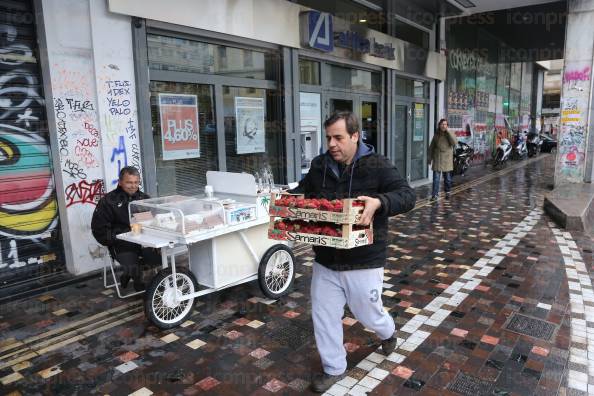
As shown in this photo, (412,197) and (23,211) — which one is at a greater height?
(412,197)

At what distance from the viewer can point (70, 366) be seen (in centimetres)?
324

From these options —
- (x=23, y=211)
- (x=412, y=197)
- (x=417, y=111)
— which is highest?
(x=417, y=111)

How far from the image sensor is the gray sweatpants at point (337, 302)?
9.01ft

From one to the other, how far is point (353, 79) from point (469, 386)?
749cm

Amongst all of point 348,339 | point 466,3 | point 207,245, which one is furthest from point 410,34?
point 348,339

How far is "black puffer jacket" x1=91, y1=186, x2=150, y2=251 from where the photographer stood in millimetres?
4246

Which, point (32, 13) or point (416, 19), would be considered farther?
point (416, 19)

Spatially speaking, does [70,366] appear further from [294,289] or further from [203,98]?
[203,98]

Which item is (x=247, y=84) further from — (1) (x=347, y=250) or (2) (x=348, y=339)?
(1) (x=347, y=250)

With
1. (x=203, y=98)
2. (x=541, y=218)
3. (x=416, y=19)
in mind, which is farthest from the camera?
(x=416, y=19)

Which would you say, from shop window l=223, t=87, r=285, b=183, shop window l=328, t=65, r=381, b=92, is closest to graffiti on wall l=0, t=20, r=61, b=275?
shop window l=223, t=87, r=285, b=183

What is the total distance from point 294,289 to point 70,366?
2.15 m

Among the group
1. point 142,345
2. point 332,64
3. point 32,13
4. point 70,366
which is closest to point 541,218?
point 332,64

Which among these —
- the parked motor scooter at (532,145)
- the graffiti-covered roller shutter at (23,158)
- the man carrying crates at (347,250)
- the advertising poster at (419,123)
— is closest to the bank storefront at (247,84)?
the graffiti-covered roller shutter at (23,158)
